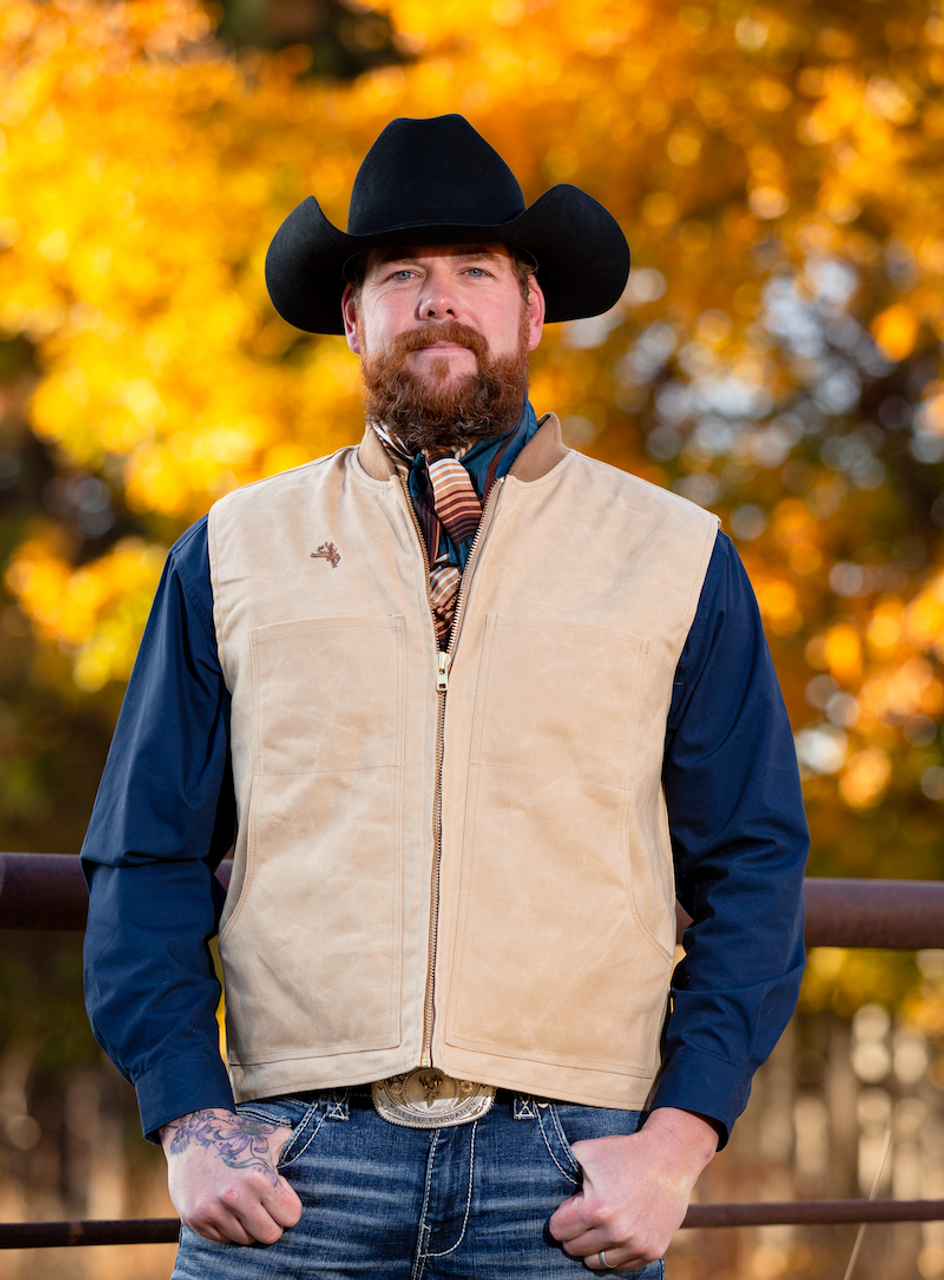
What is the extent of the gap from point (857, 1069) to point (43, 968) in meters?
6.13

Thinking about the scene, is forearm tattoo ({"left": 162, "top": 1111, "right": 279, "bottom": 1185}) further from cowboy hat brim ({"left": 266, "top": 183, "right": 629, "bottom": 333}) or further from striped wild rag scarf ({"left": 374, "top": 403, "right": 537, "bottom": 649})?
cowboy hat brim ({"left": 266, "top": 183, "right": 629, "bottom": 333})

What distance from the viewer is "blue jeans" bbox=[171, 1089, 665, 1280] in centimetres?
167

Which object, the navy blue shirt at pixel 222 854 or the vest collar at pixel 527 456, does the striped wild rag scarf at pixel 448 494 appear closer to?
the vest collar at pixel 527 456

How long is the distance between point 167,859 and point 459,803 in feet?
1.36

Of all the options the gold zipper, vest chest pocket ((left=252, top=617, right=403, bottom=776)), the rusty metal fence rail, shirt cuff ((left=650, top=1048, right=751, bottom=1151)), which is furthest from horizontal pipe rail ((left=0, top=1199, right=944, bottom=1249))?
vest chest pocket ((left=252, top=617, right=403, bottom=776))

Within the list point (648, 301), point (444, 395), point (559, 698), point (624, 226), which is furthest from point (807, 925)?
point (648, 301)

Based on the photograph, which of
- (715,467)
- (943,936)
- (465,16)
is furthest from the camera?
(715,467)

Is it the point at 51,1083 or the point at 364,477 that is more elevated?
the point at 364,477

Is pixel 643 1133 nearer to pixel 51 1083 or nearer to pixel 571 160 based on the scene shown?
pixel 571 160

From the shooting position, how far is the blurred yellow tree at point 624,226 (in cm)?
517

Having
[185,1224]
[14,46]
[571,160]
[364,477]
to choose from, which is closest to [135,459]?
[14,46]

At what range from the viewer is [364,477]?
2.03m

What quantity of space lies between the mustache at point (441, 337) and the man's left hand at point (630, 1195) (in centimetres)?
112

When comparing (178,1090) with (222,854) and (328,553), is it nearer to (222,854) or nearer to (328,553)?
(222,854)
